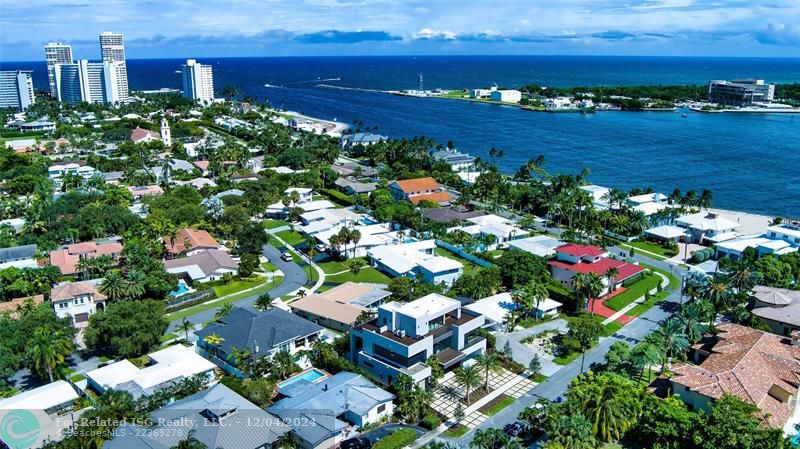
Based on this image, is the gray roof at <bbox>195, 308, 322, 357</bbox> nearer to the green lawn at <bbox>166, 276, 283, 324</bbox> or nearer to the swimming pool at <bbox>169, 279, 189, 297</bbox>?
the green lawn at <bbox>166, 276, 283, 324</bbox>

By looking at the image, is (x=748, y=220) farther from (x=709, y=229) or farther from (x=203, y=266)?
(x=203, y=266)

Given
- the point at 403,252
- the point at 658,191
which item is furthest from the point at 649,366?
the point at 658,191

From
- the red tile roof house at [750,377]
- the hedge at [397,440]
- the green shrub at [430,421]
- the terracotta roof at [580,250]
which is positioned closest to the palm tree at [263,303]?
the green shrub at [430,421]

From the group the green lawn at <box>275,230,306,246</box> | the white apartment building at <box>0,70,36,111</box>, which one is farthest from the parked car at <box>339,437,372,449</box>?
the white apartment building at <box>0,70,36,111</box>

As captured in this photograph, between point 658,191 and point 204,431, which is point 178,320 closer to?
point 204,431

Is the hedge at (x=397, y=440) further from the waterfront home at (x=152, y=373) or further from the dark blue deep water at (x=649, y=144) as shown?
the dark blue deep water at (x=649, y=144)
